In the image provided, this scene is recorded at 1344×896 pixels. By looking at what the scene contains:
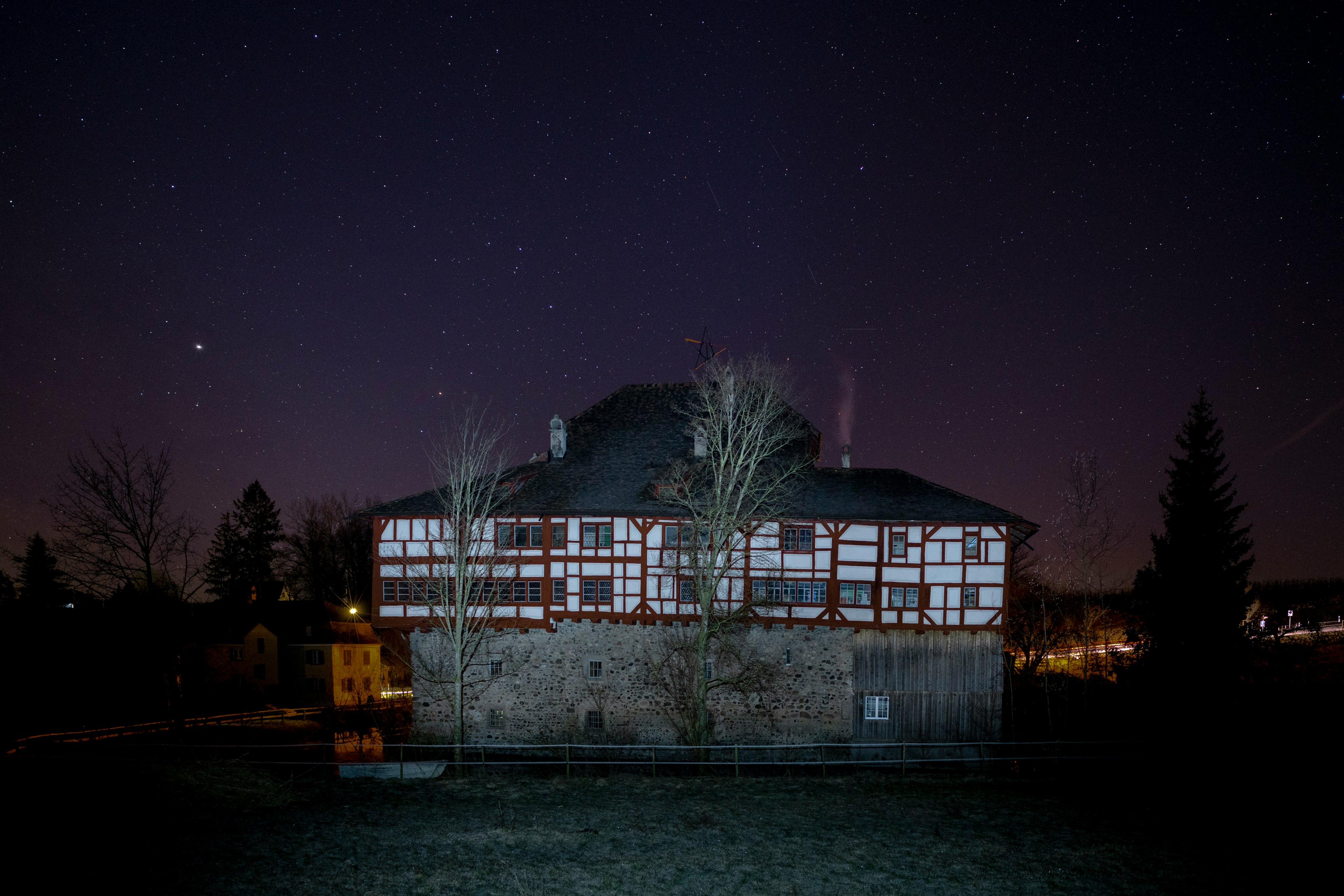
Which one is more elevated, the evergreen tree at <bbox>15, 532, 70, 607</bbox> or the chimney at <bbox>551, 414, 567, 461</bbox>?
the chimney at <bbox>551, 414, 567, 461</bbox>

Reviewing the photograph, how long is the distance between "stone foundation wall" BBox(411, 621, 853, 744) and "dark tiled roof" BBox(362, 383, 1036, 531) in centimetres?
414

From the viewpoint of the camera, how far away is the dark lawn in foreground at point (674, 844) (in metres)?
10.5

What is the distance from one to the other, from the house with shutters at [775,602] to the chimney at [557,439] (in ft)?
7.05

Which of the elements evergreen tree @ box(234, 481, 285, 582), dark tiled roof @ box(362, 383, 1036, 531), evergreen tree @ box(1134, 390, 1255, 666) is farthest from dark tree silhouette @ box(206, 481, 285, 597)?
evergreen tree @ box(1134, 390, 1255, 666)

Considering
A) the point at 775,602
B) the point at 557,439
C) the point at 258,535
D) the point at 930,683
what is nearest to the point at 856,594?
the point at 775,602

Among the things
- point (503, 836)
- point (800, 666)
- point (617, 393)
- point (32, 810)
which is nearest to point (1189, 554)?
point (800, 666)

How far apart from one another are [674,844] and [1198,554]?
2607cm

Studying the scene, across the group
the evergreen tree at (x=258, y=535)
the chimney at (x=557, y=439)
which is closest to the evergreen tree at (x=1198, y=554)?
the chimney at (x=557, y=439)

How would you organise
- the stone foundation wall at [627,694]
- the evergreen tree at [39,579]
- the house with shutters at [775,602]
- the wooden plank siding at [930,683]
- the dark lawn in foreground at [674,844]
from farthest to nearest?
the evergreen tree at [39,579] < the stone foundation wall at [627,694] < the house with shutters at [775,602] < the wooden plank siding at [930,683] < the dark lawn in foreground at [674,844]

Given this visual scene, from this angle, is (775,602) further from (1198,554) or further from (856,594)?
(1198,554)

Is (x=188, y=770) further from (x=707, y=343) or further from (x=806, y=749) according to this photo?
(x=707, y=343)

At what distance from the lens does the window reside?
82.0 feet

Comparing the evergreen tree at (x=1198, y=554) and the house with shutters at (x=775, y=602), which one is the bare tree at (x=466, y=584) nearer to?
the house with shutters at (x=775, y=602)

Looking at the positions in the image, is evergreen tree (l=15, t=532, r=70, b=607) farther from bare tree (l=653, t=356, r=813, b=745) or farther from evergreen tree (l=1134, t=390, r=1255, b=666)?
evergreen tree (l=1134, t=390, r=1255, b=666)
